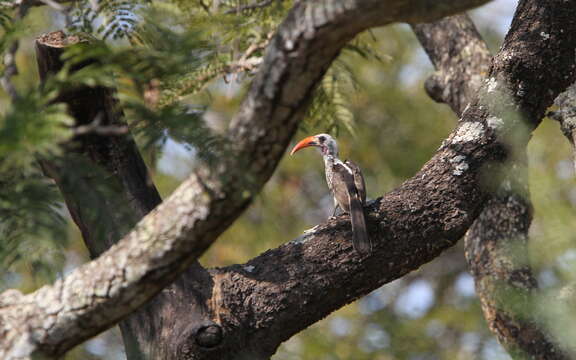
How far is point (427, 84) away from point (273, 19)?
3.86 ft

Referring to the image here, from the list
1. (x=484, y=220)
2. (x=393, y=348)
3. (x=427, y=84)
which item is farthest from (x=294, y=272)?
(x=393, y=348)

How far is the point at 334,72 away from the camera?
487 cm

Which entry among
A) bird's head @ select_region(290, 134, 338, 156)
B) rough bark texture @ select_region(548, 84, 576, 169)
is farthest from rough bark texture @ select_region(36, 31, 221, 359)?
bird's head @ select_region(290, 134, 338, 156)

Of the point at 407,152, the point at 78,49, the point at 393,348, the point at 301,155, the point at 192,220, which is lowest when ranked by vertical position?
the point at 192,220

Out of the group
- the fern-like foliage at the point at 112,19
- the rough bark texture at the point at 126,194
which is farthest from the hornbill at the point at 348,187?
the fern-like foliage at the point at 112,19

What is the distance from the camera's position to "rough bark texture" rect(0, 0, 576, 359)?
2.03m

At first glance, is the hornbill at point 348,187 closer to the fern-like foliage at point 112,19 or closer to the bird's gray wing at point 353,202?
the bird's gray wing at point 353,202

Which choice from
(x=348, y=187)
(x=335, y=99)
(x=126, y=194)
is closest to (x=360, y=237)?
(x=126, y=194)

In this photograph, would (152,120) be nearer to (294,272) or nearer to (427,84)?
(294,272)

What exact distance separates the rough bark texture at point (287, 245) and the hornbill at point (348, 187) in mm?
61

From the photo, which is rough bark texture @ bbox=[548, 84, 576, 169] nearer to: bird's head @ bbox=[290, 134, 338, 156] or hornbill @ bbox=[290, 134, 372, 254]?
hornbill @ bbox=[290, 134, 372, 254]

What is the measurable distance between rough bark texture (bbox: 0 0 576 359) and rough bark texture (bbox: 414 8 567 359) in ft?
1.04

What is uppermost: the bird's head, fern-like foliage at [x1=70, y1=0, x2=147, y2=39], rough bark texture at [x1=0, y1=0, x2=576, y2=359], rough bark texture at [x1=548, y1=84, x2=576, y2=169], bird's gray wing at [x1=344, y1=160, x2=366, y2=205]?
the bird's head

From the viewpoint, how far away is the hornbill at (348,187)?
320 cm
